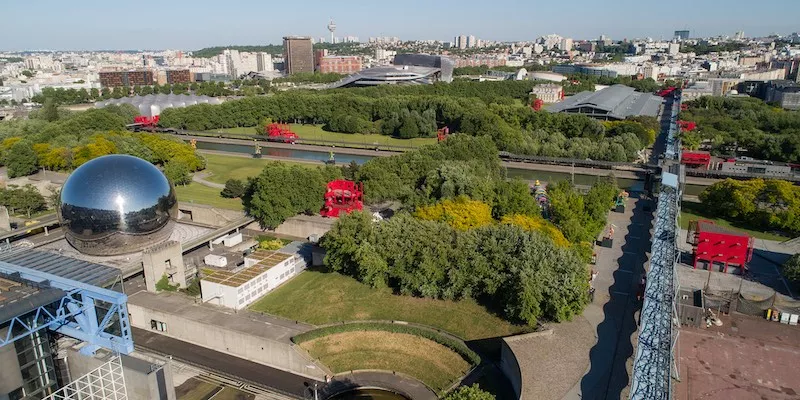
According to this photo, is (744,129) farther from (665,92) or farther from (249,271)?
(249,271)

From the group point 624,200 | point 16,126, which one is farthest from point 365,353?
point 16,126

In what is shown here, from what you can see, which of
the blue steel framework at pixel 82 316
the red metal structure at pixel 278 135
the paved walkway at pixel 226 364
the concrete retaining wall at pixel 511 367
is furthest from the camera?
the red metal structure at pixel 278 135

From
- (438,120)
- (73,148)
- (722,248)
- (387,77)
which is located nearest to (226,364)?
(722,248)

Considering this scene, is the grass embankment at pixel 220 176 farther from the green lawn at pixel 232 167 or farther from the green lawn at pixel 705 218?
the green lawn at pixel 705 218

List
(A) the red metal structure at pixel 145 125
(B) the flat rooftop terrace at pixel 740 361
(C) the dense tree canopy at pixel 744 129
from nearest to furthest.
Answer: (B) the flat rooftop terrace at pixel 740 361
(C) the dense tree canopy at pixel 744 129
(A) the red metal structure at pixel 145 125

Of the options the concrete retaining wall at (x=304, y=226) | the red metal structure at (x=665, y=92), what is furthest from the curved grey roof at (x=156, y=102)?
the red metal structure at (x=665, y=92)

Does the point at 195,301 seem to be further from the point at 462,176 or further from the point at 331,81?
the point at 331,81
